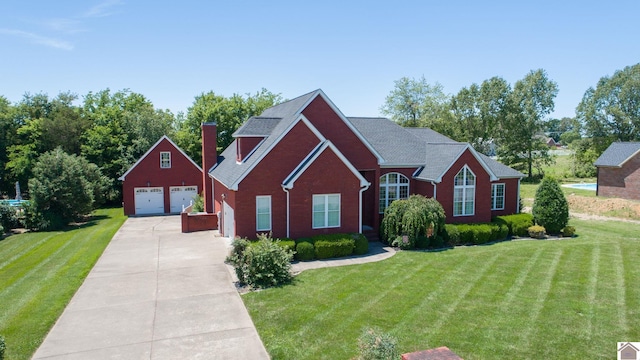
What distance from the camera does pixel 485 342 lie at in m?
10.7

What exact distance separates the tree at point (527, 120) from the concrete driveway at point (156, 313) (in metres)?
49.1

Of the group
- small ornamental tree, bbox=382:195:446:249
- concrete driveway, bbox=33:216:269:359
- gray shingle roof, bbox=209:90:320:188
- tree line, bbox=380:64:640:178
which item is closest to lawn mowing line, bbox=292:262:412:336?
concrete driveway, bbox=33:216:269:359

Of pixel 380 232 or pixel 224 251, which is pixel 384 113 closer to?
pixel 380 232

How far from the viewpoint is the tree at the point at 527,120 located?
56.7m

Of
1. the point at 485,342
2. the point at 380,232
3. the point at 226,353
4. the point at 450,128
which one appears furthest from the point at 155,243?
the point at 450,128

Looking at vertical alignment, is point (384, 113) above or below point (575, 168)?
above

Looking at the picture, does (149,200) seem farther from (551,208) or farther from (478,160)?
(551,208)

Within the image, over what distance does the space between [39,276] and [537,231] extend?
25377 mm

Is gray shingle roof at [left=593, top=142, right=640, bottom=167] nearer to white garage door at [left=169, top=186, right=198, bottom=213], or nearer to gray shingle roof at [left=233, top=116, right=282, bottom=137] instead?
gray shingle roof at [left=233, top=116, right=282, bottom=137]

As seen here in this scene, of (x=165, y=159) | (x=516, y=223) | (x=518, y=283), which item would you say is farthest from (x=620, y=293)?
(x=165, y=159)

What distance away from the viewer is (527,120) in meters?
56.7

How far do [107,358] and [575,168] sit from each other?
69.2 meters

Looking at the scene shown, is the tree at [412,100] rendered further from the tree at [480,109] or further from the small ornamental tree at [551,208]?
the small ornamental tree at [551,208]

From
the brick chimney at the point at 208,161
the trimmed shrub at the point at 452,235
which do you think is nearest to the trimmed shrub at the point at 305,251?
the trimmed shrub at the point at 452,235
